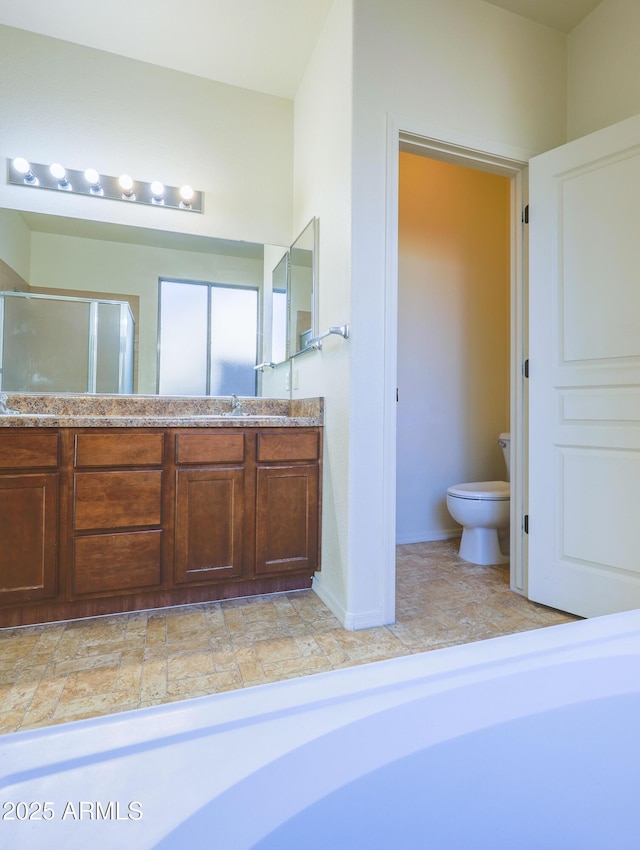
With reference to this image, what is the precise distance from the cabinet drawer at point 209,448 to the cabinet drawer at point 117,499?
14 centimetres

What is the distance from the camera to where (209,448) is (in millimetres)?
1911

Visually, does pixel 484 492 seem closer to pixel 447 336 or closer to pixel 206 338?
pixel 447 336

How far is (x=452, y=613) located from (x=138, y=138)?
9.14ft

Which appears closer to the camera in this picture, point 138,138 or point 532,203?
point 532,203

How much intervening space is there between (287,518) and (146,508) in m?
0.61

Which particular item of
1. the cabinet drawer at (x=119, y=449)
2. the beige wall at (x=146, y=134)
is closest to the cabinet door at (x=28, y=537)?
the cabinet drawer at (x=119, y=449)

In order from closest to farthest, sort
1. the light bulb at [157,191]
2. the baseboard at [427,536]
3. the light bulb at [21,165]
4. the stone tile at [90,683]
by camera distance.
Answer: the stone tile at [90,683] < the light bulb at [21,165] < the light bulb at [157,191] < the baseboard at [427,536]

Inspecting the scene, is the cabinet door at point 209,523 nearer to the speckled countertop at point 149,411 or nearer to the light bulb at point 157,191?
the speckled countertop at point 149,411

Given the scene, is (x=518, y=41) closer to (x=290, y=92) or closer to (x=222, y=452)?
(x=290, y=92)

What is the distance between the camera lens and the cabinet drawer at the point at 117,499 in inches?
68.6

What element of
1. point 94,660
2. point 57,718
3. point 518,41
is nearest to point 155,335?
point 94,660

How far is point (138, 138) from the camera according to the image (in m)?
2.29

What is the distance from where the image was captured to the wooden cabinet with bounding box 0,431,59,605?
1649 mm

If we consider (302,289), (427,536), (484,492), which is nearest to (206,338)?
(302,289)
